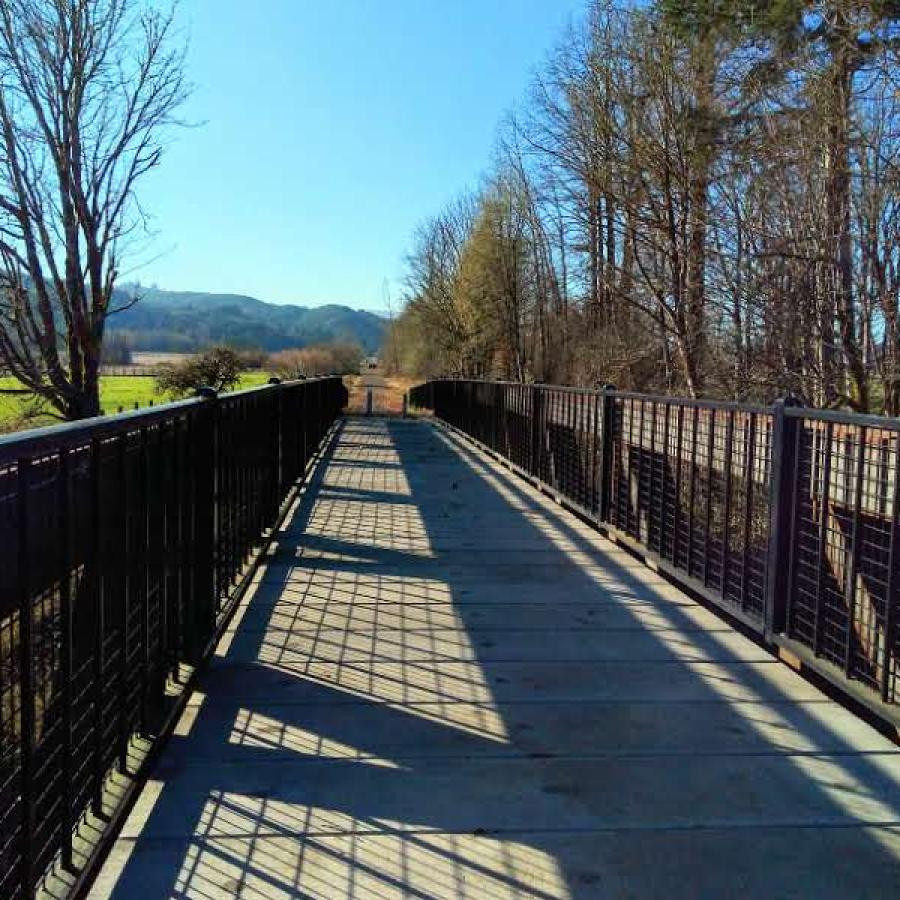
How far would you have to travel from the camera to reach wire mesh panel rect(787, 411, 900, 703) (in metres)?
3.43

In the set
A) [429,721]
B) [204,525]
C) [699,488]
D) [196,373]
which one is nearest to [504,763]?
[429,721]

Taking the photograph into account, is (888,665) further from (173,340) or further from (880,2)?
(173,340)

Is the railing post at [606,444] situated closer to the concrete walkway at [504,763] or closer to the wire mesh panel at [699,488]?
the wire mesh panel at [699,488]

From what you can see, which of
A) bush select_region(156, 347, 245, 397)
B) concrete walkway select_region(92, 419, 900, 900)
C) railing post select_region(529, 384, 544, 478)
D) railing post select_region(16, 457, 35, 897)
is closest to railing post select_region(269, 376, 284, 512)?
concrete walkway select_region(92, 419, 900, 900)

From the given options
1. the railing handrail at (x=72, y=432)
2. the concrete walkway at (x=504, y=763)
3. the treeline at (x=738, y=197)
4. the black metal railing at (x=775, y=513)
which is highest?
the treeline at (x=738, y=197)

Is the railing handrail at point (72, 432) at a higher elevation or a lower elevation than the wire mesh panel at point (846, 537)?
higher

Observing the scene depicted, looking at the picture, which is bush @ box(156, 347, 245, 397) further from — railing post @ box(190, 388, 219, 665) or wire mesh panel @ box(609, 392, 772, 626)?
railing post @ box(190, 388, 219, 665)

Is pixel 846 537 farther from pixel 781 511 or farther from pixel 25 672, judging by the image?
pixel 25 672

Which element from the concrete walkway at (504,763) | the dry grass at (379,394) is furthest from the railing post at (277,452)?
the dry grass at (379,394)

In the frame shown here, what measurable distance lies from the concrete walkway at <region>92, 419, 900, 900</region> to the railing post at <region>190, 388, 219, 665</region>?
200 mm

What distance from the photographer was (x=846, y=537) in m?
4.02

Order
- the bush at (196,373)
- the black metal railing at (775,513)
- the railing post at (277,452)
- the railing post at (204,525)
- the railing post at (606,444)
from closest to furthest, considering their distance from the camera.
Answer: the black metal railing at (775,513) → the railing post at (204,525) → the railing post at (606,444) → the railing post at (277,452) → the bush at (196,373)

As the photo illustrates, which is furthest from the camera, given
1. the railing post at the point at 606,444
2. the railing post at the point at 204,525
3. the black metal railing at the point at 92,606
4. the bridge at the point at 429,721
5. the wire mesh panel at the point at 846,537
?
the railing post at the point at 606,444

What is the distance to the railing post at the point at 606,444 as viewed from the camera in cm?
734
